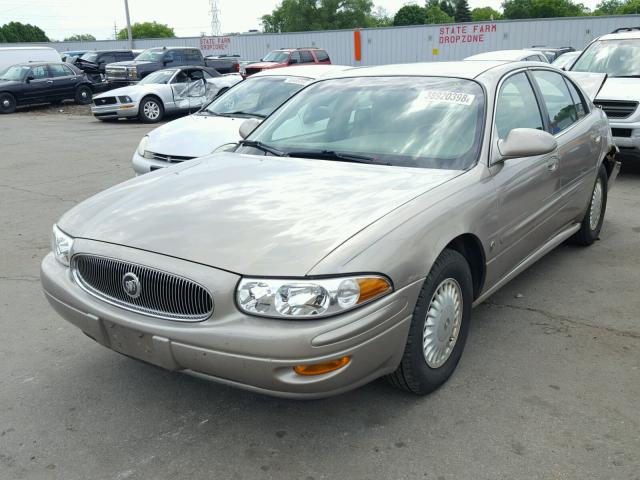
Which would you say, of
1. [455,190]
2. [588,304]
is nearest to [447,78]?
[455,190]

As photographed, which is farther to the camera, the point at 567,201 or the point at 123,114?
the point at 123,114

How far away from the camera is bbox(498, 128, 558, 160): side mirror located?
3539 mm

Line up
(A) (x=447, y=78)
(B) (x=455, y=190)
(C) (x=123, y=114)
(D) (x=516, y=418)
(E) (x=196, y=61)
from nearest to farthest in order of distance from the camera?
1. (D) (x=516, y=418)
2. (B) (x=455, y=190)
3. (A) (x=447, y=78)
4. (C) (x=123, y=114)
5. (E) (x=196, y=61)

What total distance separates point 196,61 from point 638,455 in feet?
75.1

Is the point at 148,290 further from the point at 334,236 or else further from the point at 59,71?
the point at 59,71

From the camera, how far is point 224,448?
2848mm

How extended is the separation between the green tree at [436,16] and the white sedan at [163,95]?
9862 centimetres

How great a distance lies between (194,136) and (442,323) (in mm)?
5240

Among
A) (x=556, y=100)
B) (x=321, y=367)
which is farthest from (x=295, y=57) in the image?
(x=321, y=367)

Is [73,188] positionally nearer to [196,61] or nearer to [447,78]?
[447,78]

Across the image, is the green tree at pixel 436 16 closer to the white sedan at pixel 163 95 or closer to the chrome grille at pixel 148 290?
the white sedan at pixel 163 95

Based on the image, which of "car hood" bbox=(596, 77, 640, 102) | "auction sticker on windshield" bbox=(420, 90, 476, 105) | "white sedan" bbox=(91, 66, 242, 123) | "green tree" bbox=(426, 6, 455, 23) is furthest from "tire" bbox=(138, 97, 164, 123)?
"green tree" bbox=(426, 6, 455, 23)

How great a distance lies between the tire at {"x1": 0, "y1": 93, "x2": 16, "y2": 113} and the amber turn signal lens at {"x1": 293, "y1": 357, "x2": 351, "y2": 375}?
69.0 feet

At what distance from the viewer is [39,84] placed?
20844mm
